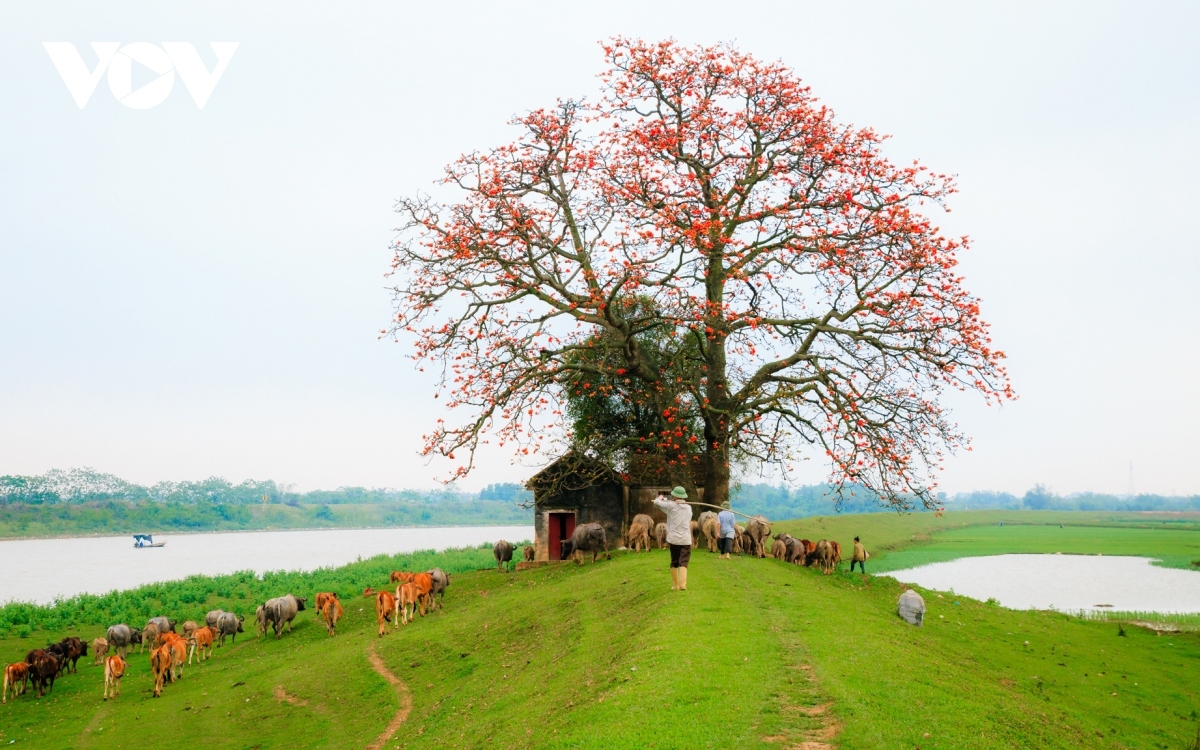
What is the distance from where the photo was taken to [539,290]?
26.0m

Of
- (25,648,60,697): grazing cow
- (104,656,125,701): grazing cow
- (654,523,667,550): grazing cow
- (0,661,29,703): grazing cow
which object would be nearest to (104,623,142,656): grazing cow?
(25,648,60,697): grazing cow

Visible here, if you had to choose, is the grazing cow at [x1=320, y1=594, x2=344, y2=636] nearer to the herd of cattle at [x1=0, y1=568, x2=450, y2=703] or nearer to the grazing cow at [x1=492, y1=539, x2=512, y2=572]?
the herd of cattle at [x1=0, y1=568, x2=450, y2=703]

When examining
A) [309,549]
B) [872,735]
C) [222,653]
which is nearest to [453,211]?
[222,653]

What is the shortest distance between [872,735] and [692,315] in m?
17.0

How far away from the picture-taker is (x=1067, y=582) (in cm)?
4019

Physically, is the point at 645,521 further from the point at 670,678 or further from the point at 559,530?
the point at 670,678

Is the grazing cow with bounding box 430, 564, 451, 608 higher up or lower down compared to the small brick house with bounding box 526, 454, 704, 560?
lower down

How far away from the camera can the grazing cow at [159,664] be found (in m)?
19.3

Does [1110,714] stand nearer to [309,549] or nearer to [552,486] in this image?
[552,486]

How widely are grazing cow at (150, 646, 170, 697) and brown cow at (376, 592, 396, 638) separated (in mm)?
4936

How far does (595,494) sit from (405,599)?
8154 millimetres

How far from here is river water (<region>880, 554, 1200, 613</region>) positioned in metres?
32.9

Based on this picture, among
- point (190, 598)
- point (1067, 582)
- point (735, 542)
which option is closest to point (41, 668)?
point (190, 598)

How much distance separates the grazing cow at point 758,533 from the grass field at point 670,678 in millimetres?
1519
